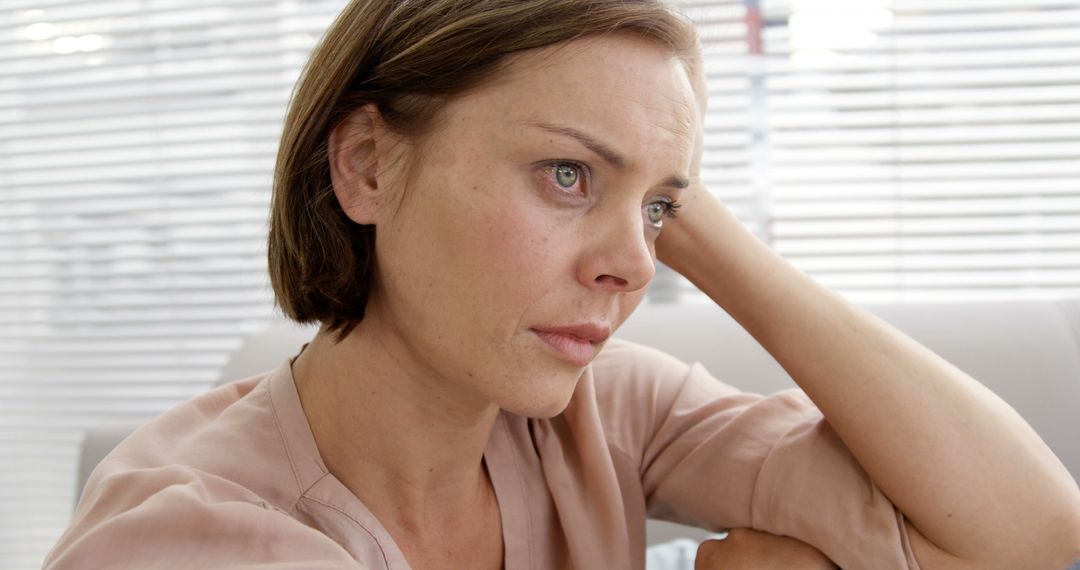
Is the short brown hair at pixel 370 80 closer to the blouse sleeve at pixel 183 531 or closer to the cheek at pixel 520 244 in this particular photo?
the cheek at pixel 520 244

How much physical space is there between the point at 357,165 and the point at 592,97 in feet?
0.93

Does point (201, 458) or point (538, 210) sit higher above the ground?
point (538, 210)

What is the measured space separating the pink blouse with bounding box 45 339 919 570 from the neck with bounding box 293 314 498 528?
0.03 meters

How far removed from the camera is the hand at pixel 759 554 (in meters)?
1.17

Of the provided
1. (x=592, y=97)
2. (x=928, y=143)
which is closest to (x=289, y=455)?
(x=592, y=97)

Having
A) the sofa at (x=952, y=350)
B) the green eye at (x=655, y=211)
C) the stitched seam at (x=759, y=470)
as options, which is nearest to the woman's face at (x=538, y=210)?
the green eye at (x=655, y=211)

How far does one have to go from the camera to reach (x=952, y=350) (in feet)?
5.67

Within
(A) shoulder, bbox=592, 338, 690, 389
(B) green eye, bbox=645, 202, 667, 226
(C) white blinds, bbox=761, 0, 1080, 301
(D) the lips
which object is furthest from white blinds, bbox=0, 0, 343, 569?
(D) the lips

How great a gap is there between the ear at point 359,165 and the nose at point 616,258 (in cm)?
24

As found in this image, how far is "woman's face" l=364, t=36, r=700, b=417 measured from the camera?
97 centimetres

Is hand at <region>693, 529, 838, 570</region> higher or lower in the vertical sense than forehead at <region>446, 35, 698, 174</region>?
lower

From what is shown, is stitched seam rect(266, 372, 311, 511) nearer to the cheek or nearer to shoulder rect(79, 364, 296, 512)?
shoulder rect(79, 364, 296, 512)

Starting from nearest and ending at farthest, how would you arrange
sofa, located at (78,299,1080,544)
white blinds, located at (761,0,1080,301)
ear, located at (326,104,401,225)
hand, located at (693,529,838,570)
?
ear, located at (326,104,401,225) < hand, located at (693,529,838,570) < sofa, located at (78,299,1080,544) < white blinds, located at (761,0,1080,301)

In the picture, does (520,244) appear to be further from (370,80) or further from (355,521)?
(355,521)
